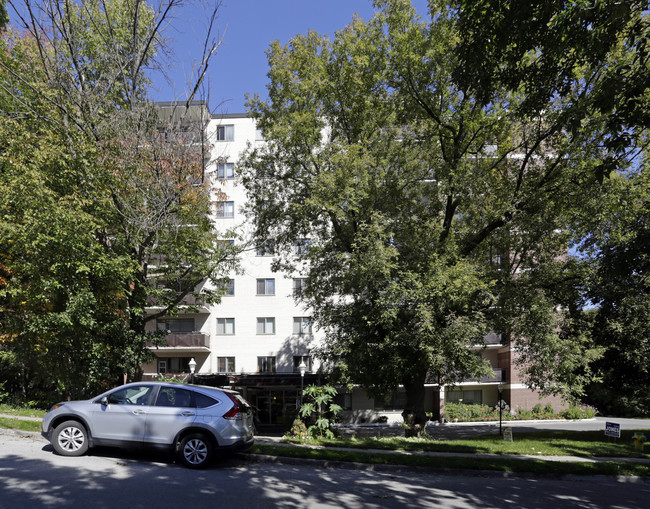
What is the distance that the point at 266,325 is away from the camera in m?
34.6

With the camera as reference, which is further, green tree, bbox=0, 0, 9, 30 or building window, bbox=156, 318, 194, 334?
building window, bbox=156, 318, 194, 334

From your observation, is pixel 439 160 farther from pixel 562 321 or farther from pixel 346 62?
pixel 562 321

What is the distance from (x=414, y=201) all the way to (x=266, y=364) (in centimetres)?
1948

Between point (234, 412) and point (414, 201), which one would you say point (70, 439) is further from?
point (414, 201)

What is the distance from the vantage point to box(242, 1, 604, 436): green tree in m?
15.4

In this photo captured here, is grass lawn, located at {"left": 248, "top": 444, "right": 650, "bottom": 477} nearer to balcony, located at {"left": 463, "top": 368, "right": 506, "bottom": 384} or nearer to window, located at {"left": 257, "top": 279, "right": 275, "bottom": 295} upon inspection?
window, located at {"left": 257, "top": 279, "right": 275, "bottom": 295}

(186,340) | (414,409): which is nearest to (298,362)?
(186,340)

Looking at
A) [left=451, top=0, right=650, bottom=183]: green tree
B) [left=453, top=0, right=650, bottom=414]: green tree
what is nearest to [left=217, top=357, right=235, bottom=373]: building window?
[left=453, top=0, right=650, bottom=414]: green tree

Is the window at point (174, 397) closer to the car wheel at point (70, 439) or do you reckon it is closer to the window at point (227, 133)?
the car wheel at point (70, 439)

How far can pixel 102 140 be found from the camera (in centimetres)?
1538

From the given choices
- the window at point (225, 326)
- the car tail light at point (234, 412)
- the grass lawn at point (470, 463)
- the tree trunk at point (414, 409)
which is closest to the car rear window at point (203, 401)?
the car tail light at point (234, 412)

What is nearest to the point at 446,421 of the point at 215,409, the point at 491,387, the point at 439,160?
the point at 491,387

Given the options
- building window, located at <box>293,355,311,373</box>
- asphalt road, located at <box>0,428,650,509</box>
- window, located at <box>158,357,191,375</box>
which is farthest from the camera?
window, located at <box>158,357,191,375</box>

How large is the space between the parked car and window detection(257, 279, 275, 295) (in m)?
25.8
